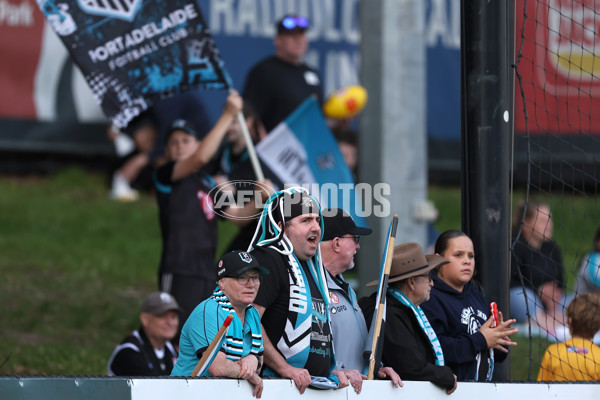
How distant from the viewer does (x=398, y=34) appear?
1015 centimetres

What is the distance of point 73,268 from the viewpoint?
37.8 ft

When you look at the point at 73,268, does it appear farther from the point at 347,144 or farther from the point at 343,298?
the point at 343,298

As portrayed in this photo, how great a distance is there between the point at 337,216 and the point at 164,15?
2.41 m

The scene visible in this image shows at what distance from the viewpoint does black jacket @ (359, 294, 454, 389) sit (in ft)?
18.6

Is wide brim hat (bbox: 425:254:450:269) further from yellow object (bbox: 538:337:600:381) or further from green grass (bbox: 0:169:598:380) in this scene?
green grass (bbox: 0:169:598:380)

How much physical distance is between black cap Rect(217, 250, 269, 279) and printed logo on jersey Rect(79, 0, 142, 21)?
2888 mm

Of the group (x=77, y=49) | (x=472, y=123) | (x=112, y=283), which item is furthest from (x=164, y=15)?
(x=112, y=283)

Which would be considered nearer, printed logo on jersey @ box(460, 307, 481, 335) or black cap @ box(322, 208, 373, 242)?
black cap @ box(322, 208, 373, 242)

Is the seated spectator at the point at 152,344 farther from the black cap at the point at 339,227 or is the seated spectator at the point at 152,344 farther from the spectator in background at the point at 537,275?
the spectator in background at the point at 537,275

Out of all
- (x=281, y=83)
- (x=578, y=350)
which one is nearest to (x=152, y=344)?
(x=578, y=350)

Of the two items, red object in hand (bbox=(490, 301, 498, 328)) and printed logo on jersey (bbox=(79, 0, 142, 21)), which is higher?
printed logo on jersey (bbox=(79, 0, 142, 21))

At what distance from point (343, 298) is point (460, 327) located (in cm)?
70

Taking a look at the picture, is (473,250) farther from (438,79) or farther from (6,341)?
(438,79)

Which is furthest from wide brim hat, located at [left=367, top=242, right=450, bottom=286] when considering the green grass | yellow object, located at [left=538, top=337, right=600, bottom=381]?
the green grass
